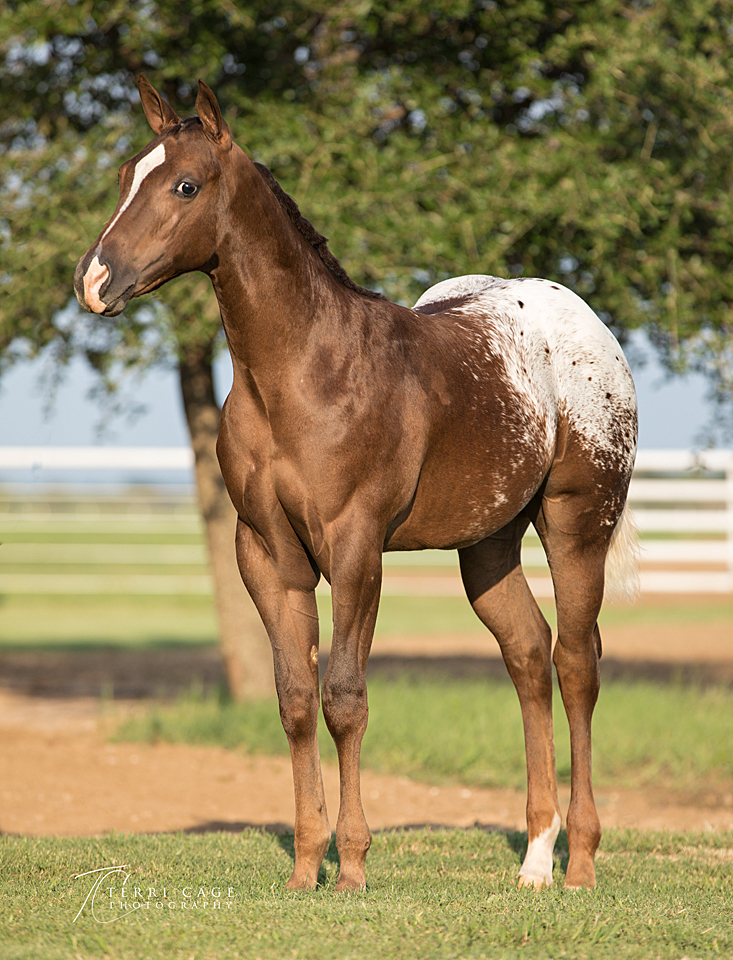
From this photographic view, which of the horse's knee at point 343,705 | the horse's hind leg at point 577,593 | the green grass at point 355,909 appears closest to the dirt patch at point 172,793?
the green grass at point 355,909

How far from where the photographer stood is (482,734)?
7.24 m

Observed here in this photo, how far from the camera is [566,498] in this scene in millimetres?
3934

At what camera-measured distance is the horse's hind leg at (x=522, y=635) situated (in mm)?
3941

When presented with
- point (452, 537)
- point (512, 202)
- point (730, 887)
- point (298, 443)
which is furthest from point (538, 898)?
point (512, 202)

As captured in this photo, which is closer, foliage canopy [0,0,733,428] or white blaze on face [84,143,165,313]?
white blaze on face [84,143,165,313]

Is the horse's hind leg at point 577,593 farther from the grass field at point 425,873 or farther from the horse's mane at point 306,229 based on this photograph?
the horse's mane at point 306,229

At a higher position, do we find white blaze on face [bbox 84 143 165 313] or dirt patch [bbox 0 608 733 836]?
white blaze on face [bbox 84 143 165 313]

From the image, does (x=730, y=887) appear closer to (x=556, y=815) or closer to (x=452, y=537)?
(x=556, y=815)

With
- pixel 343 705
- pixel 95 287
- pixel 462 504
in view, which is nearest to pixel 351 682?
pixel 343 705

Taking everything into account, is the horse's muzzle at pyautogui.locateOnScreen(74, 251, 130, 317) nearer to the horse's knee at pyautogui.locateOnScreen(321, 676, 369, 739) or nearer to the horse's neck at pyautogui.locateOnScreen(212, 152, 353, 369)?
the horse's neck at pyautogui.locateOnScreen(212, 152, 353, 369)

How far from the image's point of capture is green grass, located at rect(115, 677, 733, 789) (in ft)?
22.4

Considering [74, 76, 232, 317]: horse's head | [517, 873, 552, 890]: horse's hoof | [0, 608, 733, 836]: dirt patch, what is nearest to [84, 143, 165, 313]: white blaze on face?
[74, 76, 232, 317]: horse's head

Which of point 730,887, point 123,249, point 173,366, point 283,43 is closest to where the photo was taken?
point 123,249

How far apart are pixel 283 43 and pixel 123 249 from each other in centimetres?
428
